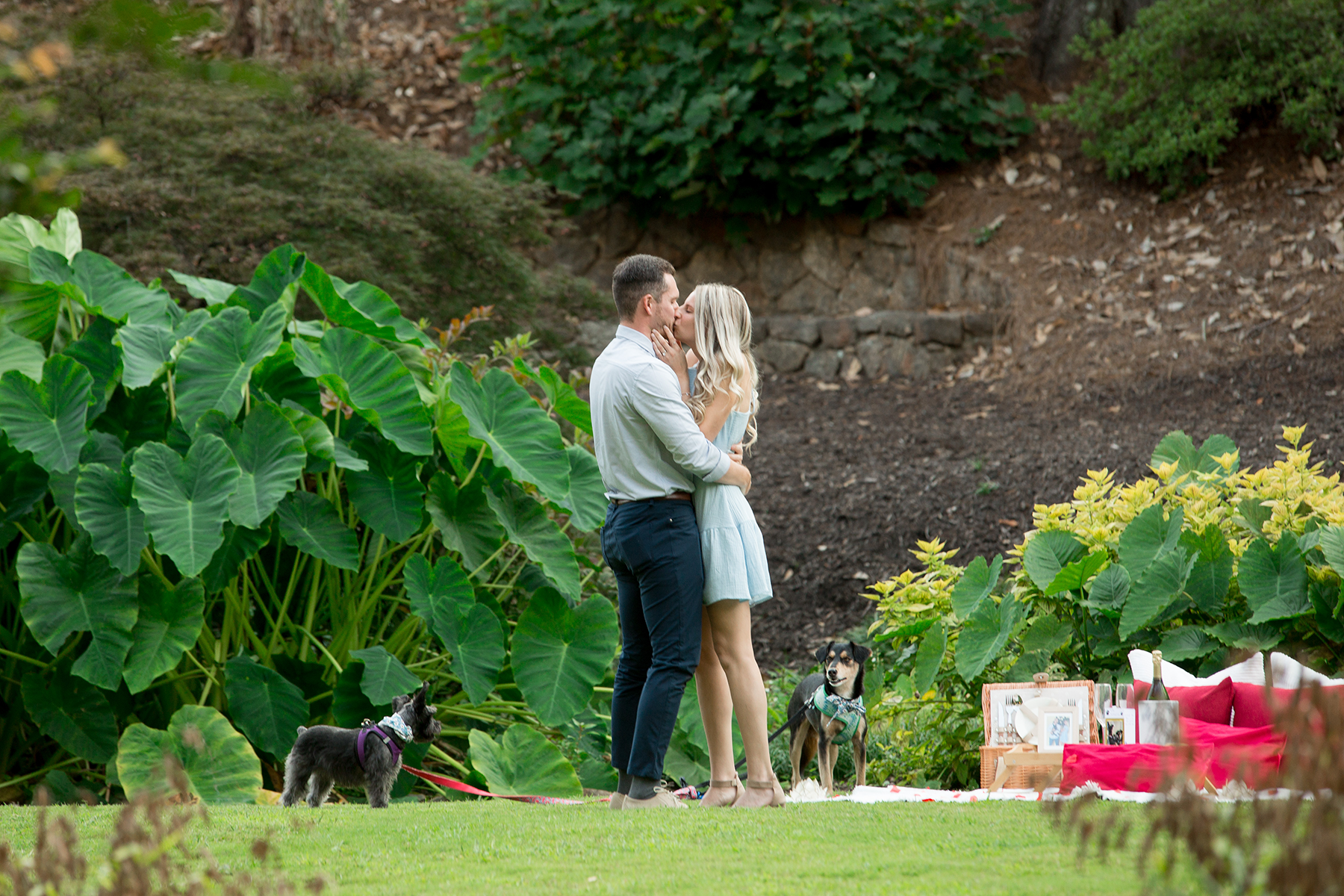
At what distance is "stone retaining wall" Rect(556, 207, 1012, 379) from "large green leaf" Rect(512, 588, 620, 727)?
5.01 m

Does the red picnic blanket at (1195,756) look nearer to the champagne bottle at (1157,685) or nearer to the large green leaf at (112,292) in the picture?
the champagne bottle at (1157,685)

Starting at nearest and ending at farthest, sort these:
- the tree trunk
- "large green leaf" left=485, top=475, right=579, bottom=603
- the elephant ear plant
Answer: the elephant ear plant
"large green leaf" left=485, top=475, right=579, bottom=603
the tree trunk

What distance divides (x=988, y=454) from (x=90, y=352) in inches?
209

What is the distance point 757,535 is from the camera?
9.85 ft

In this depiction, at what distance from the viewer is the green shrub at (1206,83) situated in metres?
8.38

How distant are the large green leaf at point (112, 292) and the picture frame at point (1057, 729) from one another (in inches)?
129

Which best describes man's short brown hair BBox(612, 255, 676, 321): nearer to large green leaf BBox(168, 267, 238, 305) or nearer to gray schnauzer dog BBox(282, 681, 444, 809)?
gray schnauzer dog BBox(282, 681, 444, 809)

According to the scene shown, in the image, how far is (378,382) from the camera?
3939mm

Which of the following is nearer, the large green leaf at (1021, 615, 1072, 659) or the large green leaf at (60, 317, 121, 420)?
the large green leaf at (1021, 615, 1072, 659)

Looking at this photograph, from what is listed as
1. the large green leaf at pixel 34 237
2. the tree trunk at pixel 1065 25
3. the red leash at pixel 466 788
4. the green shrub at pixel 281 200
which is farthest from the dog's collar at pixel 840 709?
the tree trunk at pixel 1065 25

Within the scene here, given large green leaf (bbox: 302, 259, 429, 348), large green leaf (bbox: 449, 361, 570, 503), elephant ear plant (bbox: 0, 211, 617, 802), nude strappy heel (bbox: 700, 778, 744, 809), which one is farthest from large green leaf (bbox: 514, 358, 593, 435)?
nude strappy heel (bbox: 700, 778, 744, 809)

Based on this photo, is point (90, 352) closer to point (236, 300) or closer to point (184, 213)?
point (236, 300)

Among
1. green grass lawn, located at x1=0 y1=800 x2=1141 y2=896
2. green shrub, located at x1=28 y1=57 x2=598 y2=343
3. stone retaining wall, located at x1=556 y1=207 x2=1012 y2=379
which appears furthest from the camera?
stone retaining wall, located at x1=556 y1=207 x2=1012 y2=379

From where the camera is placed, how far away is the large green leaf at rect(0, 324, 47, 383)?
3.88m
